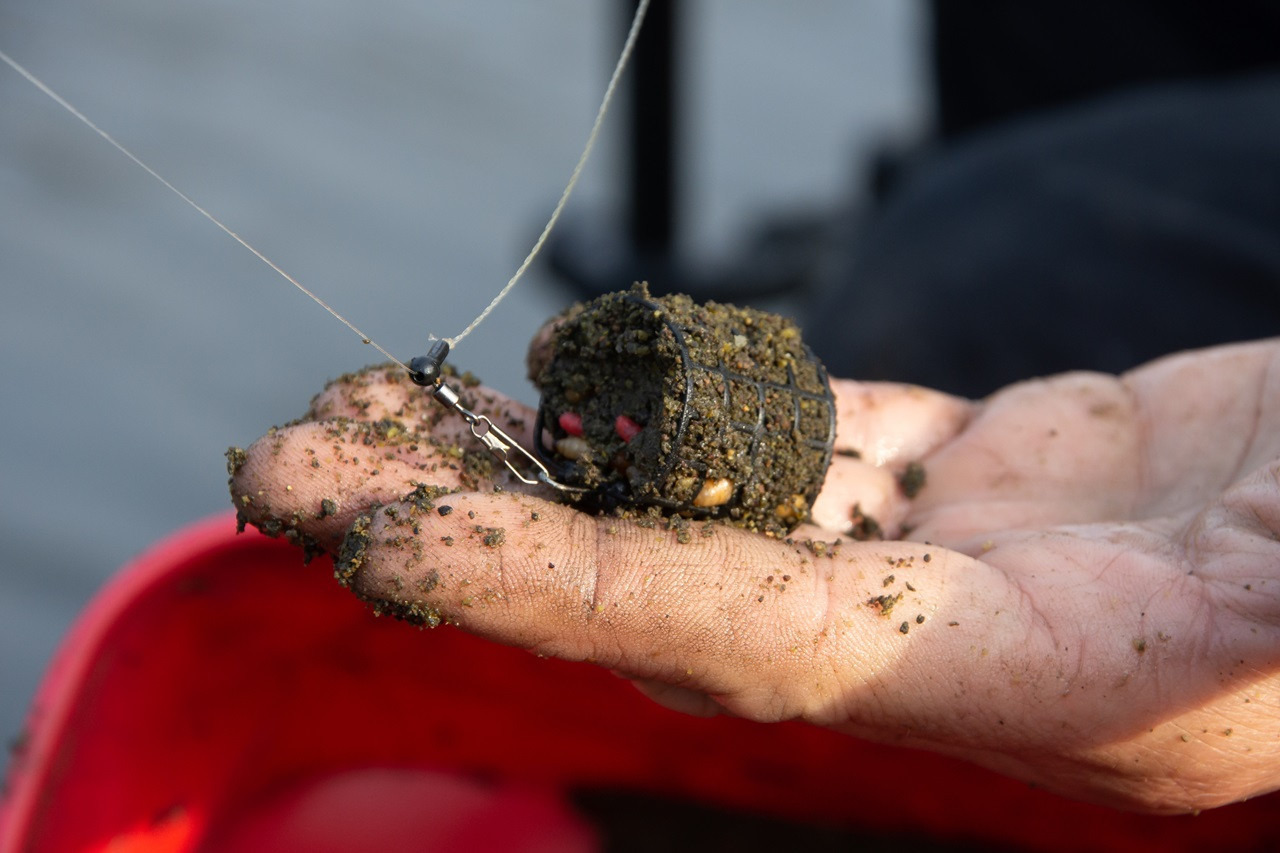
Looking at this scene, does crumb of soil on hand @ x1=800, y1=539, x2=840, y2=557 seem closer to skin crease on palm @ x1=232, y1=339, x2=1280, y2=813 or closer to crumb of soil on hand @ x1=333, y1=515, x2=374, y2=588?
skin crease on palm @ x1=232, y1=339, x2=1280, y2=813

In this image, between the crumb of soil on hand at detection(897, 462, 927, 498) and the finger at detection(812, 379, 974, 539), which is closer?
the finger at detection(812, 379, 974, 539)

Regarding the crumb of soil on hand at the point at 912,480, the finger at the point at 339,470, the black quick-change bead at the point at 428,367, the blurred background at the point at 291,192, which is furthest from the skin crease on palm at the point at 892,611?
the blurred background at the point at 291,192

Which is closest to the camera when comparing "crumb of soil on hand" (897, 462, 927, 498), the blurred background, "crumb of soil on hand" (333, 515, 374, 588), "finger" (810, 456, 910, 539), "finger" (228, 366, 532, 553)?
"crumb of soil on hand" (333, 515, 374, 588)

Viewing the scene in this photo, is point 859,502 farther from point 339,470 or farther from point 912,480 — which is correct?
point 339,470

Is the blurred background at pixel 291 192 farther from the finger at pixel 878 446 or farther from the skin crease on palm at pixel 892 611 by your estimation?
the skin crease on palm at pixel 892 611

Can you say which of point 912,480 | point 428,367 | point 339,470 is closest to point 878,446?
point 912,480

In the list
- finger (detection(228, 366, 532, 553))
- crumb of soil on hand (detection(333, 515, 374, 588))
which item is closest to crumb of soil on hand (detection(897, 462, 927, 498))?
finger (detection(228, 366, 532, 553))


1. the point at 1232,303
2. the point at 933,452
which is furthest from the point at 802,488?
the point at 1232,303

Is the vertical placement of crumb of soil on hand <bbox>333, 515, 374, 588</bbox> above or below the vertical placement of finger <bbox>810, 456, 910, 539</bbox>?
below
